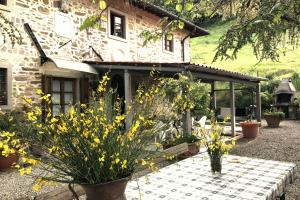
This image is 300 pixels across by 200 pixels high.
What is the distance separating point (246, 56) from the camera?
29234 millimetres

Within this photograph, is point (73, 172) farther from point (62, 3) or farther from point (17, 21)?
point (62, 3)

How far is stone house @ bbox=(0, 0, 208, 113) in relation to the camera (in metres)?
7.50

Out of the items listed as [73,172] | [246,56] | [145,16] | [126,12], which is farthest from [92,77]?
[246,56]

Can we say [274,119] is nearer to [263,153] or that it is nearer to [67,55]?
[263,153]

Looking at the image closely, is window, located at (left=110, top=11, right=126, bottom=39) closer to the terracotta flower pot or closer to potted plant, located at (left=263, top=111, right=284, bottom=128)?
the terracotta flower pot

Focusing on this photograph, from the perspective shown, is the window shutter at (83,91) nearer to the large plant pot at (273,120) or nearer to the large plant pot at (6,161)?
the large plant pot at (6,161)

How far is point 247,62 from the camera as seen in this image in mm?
26562

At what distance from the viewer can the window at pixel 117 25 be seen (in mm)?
10977

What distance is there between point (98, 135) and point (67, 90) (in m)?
7.54

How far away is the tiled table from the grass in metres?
13.2

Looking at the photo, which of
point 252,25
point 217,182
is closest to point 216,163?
point 217,182

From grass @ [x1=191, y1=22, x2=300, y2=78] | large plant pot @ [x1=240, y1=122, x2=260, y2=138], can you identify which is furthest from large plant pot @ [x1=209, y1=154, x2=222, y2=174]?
grass @ [x1=191, y1=22, x2=300, y2=78]

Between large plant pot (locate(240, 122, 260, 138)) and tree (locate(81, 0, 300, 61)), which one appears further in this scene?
large plant pot (locate(240, 122, 260, 138))

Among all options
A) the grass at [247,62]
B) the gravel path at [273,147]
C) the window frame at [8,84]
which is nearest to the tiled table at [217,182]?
the gravel path at [273,147]
